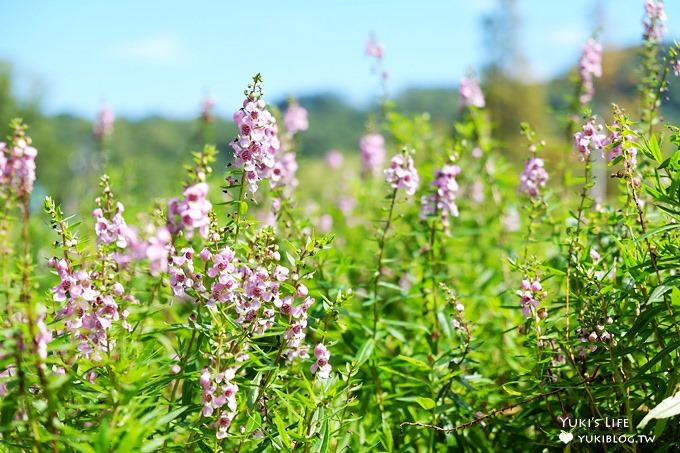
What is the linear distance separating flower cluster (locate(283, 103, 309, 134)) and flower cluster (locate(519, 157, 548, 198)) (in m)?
2.93

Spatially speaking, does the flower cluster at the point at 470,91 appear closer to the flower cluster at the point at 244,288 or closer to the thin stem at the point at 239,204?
the thin stem at the point at 239,204

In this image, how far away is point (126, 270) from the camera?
306 centimetres

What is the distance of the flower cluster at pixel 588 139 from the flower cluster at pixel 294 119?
360 centimetres

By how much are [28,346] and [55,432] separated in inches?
12.4

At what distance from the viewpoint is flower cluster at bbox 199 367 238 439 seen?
9.00 feet

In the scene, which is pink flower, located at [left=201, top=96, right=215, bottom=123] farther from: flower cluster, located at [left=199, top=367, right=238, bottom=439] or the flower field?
flower cluster, located at [left=199, top=367, right=238, bottom=439]

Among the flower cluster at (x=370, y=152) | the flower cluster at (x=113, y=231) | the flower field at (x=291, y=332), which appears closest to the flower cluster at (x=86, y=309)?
the flower field at (x=291, y=332)

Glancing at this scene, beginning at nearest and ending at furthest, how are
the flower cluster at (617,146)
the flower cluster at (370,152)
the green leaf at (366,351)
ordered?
the flower cluster at (617,146)
the green leaf at (366,351)
the flower cluster at (370,152)

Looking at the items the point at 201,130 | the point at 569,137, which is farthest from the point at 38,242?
the point at 569,137

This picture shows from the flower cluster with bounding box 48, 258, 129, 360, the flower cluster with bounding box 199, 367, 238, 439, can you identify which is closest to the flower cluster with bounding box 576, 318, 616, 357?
the flower cluster with bounding box 199, 367, 238, 439

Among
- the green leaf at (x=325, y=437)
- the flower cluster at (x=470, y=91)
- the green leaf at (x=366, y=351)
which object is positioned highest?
the flower cluster at (x=470, y=91)

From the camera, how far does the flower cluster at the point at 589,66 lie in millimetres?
5164

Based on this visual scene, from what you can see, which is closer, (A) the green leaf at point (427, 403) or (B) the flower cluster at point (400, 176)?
(A) the green leaf at point (427, 403)

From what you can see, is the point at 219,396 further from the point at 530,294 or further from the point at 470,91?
the point at 470,91
